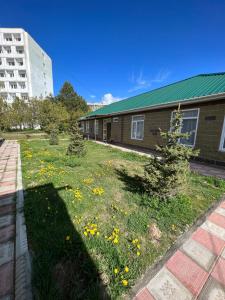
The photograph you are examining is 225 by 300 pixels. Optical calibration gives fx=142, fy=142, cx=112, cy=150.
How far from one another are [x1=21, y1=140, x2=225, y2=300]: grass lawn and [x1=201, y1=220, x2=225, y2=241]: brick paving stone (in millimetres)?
189

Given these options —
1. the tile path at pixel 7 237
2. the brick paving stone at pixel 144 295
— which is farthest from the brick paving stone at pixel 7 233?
the brick paving stone at pixel 144 295

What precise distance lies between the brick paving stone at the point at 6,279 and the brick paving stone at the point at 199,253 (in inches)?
81.6

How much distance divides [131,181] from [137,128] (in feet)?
22.3

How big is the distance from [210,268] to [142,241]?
2.70 feet

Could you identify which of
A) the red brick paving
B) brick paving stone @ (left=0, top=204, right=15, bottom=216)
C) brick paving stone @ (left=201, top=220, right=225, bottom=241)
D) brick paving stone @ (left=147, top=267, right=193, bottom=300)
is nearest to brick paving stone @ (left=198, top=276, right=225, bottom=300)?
brick paving stone @ (left=147, top=267, right=193, bottom=300)

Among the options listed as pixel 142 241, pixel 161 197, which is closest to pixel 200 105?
pixel 161 197

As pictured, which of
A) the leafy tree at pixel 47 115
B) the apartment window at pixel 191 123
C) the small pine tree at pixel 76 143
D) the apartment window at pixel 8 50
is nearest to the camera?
the apartment window at pixel 191 123

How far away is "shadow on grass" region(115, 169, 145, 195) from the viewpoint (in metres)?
3.57

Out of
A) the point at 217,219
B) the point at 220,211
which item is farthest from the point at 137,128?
the point at 217,219

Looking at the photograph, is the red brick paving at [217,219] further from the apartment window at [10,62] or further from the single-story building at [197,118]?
the apartment window at [10,62]

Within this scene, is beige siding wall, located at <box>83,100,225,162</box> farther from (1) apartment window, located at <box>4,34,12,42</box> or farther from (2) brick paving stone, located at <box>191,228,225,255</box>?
(1) apartment window, located at <box>4,34,12,42</box>

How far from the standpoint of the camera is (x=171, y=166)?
278 cm

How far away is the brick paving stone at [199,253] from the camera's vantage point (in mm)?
1765

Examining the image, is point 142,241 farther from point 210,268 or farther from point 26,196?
point 26,196
